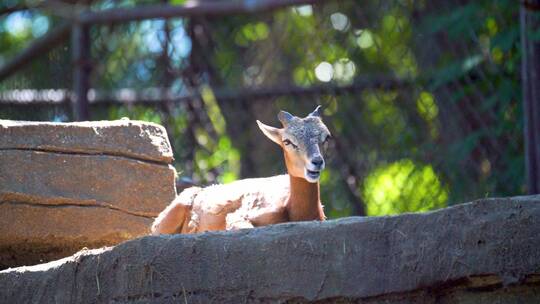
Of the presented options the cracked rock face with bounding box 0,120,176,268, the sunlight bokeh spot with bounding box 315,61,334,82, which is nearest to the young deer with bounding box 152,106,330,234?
the cracked rock face with bounding box 0,120,176,268

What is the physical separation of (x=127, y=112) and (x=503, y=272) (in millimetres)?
5527

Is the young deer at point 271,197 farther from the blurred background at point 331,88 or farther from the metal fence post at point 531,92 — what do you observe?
the blurred background at point 331,88

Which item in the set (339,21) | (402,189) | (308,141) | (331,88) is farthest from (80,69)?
(308,141)

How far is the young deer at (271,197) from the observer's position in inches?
233

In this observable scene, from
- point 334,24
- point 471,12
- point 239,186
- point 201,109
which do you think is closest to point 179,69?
point 201,109

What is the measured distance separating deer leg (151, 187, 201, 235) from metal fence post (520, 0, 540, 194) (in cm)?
209

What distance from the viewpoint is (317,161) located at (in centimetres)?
575

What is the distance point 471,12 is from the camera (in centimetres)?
916

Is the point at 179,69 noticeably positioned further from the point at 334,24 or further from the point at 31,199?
the point at 31,199

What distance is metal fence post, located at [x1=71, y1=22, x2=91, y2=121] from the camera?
8719 millimetres

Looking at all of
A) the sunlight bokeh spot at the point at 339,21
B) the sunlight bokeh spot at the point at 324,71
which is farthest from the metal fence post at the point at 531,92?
the sunlight bokeh spot at the point at 324,71

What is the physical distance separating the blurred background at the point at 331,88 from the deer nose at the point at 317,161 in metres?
2.66

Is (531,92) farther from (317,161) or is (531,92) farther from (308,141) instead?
→ (317,161)

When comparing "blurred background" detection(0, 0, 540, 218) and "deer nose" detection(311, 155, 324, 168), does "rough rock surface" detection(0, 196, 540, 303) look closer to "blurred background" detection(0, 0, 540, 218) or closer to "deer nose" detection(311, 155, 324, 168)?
"deer nose" detection(311, 155, 324, 168)
